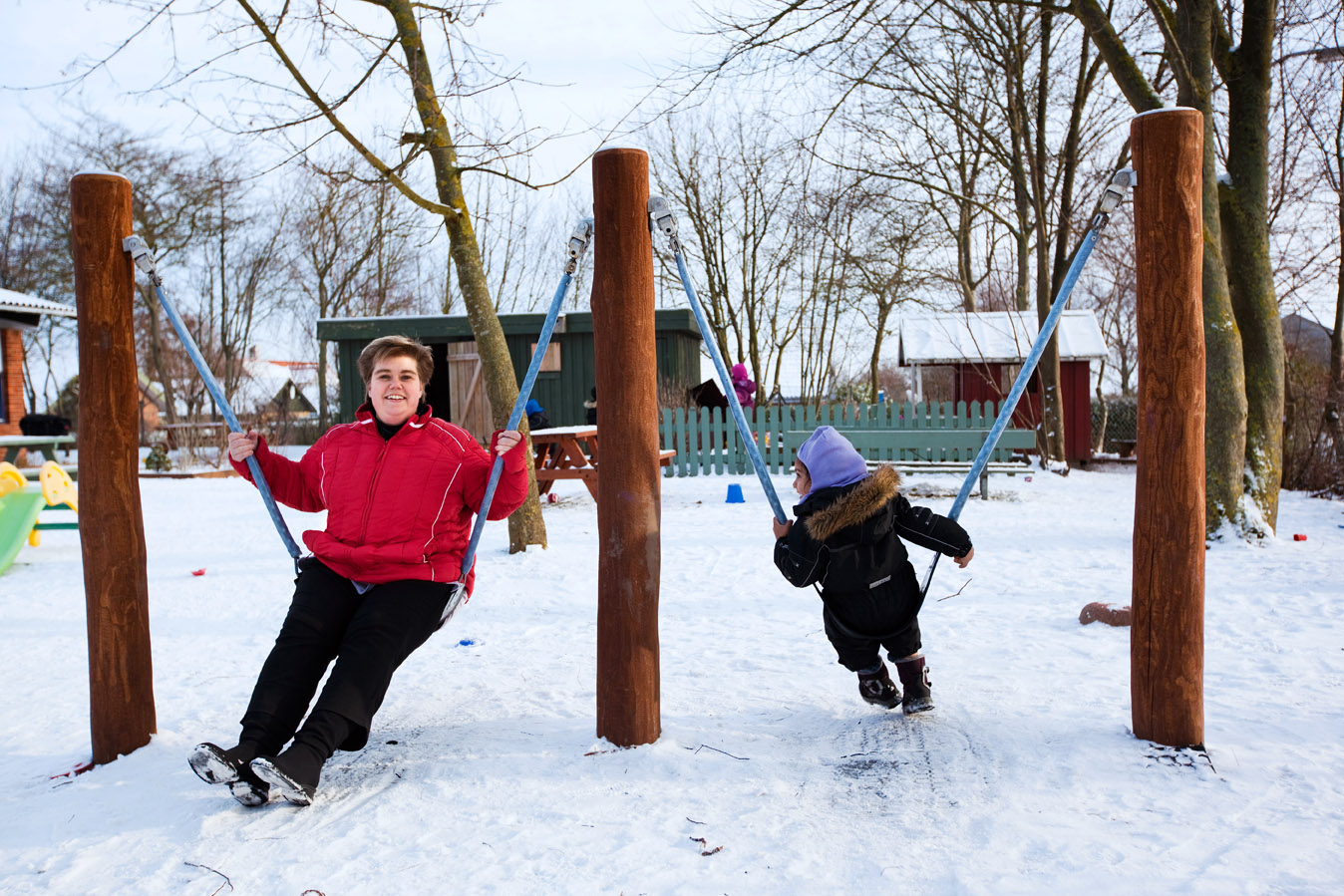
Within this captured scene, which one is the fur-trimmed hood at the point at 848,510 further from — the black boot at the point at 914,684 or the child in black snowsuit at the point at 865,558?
the black boot at the point at 914,684

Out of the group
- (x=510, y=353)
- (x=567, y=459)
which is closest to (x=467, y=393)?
(x=510, y=353)

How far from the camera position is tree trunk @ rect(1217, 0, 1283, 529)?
714cm

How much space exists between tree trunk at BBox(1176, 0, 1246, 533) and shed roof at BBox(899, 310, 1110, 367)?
10.7 meters

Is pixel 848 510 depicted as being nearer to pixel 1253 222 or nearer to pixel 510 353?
pixel 1253 222

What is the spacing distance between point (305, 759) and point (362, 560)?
61 centimetres

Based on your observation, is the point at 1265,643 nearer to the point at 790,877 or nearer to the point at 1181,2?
the point at 790,877

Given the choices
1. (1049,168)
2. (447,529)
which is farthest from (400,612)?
(1049,168)

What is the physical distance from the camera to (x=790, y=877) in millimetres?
2123

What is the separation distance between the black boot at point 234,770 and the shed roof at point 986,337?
16508 mm

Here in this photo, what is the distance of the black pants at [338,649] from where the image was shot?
8.39 feet

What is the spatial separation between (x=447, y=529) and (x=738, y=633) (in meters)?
2.00

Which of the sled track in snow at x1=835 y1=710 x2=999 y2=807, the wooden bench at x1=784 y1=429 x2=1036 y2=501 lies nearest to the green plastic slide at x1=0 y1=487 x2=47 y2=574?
the sled track in snow at x1=835 y1=710 x2=999 y2=807

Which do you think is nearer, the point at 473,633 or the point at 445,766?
the point at 445,766

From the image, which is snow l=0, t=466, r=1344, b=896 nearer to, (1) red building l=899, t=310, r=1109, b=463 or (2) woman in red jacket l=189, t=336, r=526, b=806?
(2) woman in red jacket l=189, t=336, r=526, b=806
